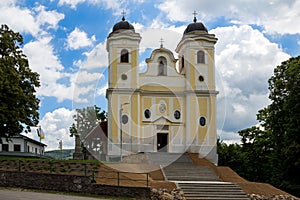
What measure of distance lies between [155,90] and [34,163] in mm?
14811

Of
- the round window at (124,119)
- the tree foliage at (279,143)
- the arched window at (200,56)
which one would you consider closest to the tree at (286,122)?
the tree foliage at (279,143)

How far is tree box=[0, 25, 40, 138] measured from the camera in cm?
2939

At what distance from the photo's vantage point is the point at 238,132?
151 ft

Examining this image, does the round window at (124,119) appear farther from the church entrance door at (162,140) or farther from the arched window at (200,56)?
the arched window at (200,56)

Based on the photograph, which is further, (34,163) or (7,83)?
(7,83)

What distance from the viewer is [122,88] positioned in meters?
36.9

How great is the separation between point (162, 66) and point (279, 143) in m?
10.8

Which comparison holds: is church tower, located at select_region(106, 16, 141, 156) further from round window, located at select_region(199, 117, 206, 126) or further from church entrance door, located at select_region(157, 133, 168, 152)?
round window, located at select_region(199, 117, 206, 126)

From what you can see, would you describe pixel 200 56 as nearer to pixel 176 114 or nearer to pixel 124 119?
pixel 176 114

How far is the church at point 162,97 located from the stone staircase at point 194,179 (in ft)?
10.2

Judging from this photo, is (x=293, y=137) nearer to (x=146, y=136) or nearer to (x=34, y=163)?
(x=146, y=136)

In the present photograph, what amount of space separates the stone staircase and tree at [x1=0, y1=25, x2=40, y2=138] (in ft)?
28.6

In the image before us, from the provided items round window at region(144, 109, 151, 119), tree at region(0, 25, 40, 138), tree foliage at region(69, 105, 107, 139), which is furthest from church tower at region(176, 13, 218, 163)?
tree at region(0, 25, 40, 138)

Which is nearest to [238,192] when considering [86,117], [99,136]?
[86,117]
